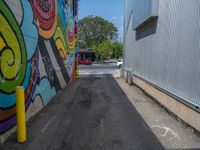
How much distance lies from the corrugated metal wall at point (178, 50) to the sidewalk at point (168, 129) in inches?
27.2

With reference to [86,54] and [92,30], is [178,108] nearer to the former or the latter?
[86,54]

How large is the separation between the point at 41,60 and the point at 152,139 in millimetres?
4399

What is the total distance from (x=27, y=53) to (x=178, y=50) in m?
4.11

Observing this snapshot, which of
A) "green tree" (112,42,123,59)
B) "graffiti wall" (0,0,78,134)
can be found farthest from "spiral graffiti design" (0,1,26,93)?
"green tree" (112,42,123,59)

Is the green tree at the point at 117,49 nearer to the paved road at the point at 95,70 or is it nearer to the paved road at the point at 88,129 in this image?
the paved road at the point at 95,70

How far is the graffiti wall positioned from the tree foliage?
176 ft

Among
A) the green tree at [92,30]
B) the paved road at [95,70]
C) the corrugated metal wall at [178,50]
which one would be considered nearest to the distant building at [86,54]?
the green tree at [92,30]

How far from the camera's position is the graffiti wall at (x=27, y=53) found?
4.45 meters

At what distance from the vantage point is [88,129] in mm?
5035

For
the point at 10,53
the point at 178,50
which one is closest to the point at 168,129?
the point at 178,50

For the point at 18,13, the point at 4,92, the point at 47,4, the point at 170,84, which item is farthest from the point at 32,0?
the point at 170,84

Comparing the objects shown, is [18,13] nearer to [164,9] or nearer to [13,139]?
[13,139]

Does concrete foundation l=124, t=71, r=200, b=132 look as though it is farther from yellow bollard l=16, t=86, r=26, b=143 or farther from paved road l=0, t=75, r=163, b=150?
yellow bollard l=16, t=86, r=26, b=143

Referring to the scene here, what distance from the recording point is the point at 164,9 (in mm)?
7316
